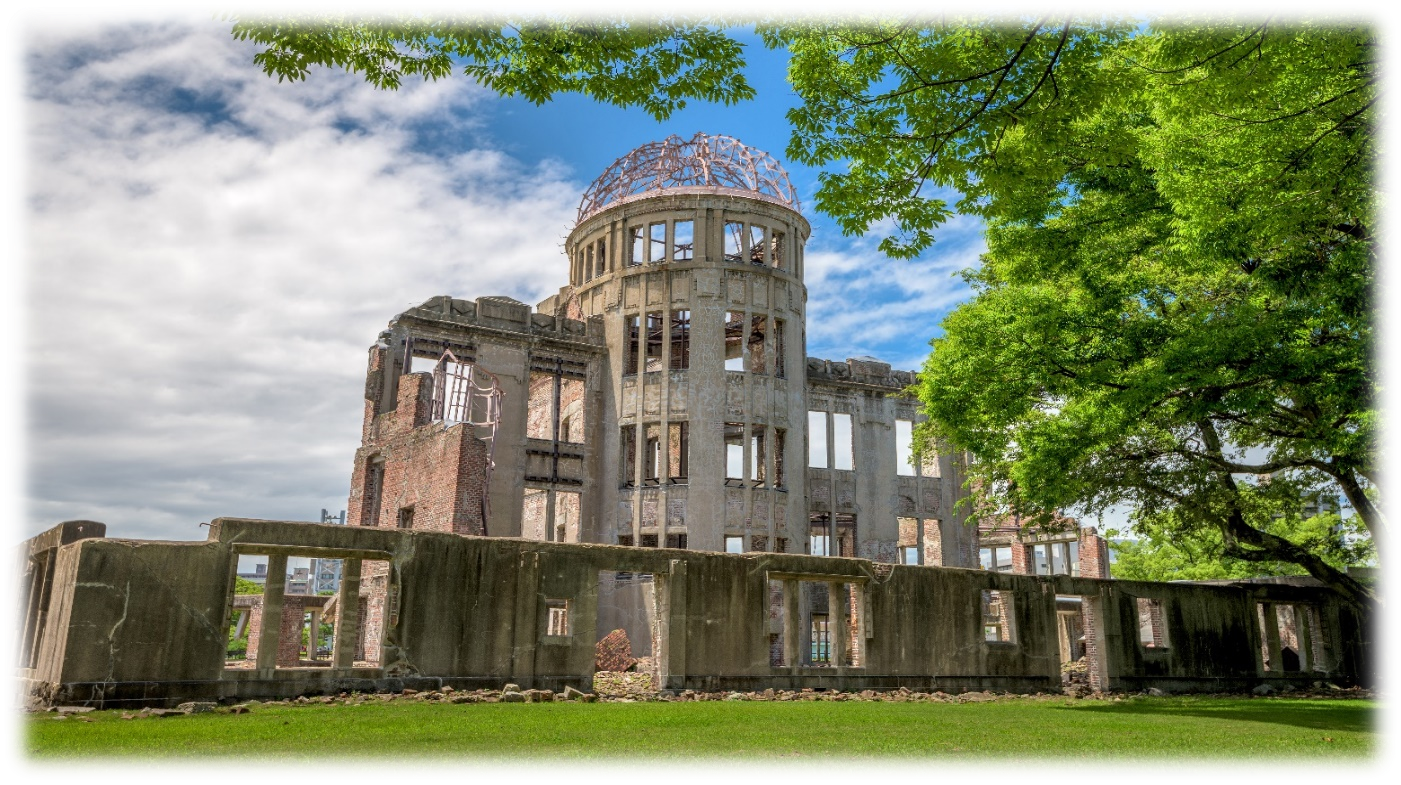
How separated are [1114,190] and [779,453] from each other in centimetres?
1448

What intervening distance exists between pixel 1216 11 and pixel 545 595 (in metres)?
11.7

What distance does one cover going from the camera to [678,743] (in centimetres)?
947

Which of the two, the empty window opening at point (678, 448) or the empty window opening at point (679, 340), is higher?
the empty window opening at point (679, 340)

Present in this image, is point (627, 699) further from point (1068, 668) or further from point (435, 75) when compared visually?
point (1068, 668)

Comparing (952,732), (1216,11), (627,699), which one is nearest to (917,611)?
(627,699)

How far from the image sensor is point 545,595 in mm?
15844

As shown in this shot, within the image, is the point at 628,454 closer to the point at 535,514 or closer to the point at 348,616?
the point at 535,514

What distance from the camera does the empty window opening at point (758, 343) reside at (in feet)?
101

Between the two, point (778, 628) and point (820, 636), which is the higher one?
point (778, 628)

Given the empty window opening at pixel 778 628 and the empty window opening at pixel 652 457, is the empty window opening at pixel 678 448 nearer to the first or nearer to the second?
the empty window opening at pixel 652 457

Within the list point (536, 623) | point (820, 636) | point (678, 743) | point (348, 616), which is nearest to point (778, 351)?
point (820, 636)

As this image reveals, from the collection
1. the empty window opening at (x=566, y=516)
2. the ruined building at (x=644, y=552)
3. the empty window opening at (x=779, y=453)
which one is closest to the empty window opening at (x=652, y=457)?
the ruined building at (x=644, y=552)

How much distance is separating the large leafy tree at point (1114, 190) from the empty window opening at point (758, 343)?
9.17 m

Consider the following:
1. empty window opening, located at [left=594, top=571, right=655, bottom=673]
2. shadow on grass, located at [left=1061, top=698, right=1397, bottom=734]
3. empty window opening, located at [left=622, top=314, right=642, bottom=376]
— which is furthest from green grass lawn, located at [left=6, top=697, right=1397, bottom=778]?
empty window opening, located at [left=622, top=314, right=642, bottom=376]
